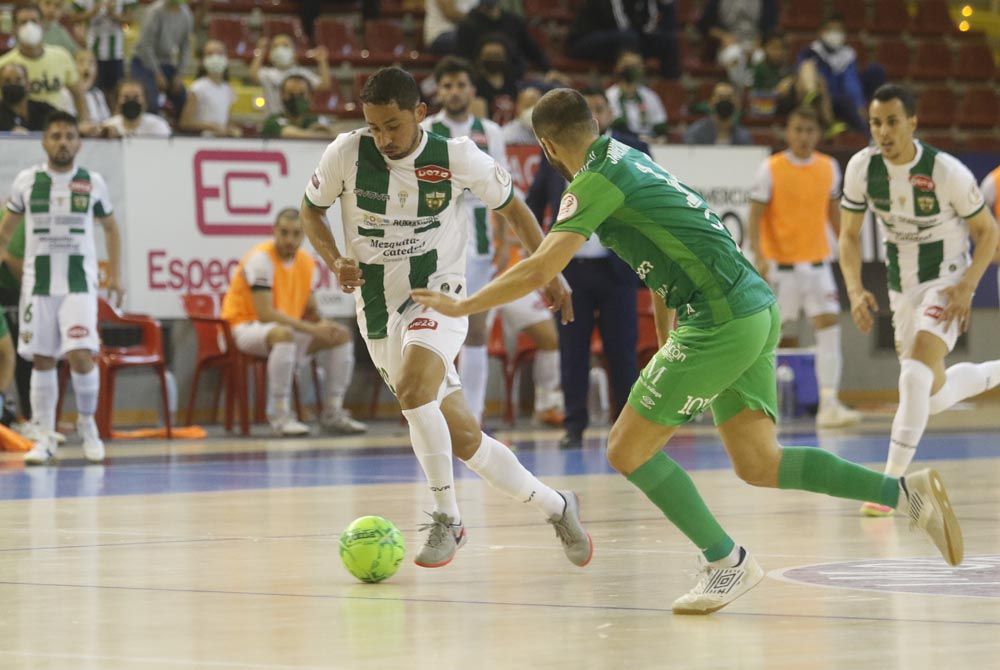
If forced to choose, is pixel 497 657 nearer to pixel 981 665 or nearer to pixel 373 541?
pixel 981 665

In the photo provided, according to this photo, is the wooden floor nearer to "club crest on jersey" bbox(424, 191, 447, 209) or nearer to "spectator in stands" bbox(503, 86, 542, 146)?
"club crest on jersey" bbox(424, 191, 447, 209)

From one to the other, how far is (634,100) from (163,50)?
5001mm

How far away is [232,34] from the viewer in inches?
755

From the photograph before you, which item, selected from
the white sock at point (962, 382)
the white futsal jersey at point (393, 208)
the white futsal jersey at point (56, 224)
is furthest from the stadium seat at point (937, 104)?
the white futsal jersey at point (393, 208)

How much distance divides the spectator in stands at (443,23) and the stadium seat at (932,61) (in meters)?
6.99

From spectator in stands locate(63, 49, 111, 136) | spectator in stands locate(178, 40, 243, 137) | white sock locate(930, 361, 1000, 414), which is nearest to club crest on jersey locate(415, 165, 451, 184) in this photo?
white sock locate(930, 361, 1000, 414)

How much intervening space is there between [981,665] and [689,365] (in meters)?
1.60

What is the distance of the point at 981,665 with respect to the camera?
4.09 metres

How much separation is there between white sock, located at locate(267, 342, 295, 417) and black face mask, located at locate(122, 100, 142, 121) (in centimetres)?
251

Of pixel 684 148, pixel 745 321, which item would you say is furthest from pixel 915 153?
pixel 684 148

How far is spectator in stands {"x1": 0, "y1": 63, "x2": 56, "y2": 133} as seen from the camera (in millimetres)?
14797

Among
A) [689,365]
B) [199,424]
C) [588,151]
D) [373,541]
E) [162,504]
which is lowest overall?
[199,424]

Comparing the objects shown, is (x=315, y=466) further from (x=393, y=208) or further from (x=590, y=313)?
(x=393, y=208)

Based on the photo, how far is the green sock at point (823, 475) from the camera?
561cm
